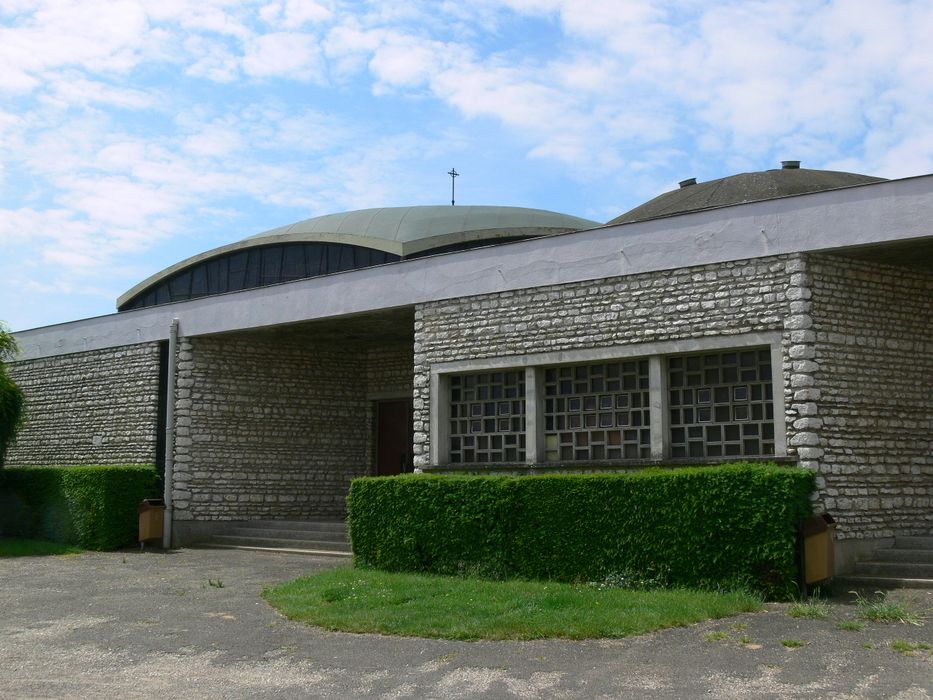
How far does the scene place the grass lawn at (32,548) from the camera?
17031mm

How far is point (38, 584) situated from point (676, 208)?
1061cm

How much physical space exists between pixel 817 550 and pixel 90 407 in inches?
562

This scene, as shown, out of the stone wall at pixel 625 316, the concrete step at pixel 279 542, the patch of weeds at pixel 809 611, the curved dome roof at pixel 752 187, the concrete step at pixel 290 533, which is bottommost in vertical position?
the concrete step at pixel 279 542

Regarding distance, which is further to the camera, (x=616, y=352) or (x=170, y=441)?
(x=170, y=441)

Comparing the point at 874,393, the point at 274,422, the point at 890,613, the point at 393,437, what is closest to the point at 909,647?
the point at 890,613

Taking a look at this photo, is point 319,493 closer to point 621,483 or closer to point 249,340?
point 249,340

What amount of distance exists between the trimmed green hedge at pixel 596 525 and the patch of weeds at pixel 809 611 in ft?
1.77

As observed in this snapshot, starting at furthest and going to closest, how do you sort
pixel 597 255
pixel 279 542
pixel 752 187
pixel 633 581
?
1. pixel 279 542
2. pixel 752 187
3. pixel 597 255
4. pixel 633 581

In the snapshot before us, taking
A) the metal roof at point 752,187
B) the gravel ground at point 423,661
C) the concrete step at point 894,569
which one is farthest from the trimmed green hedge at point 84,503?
the concrete step at point 894,569

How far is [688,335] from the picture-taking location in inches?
468

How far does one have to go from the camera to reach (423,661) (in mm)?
7969

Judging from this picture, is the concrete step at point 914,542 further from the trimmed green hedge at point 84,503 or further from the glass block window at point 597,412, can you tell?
the trimmed green hedge at point 84,503

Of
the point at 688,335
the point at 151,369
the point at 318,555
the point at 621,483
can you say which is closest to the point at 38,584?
the point at 318,555

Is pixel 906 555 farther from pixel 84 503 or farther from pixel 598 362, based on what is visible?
pixel 84 503
